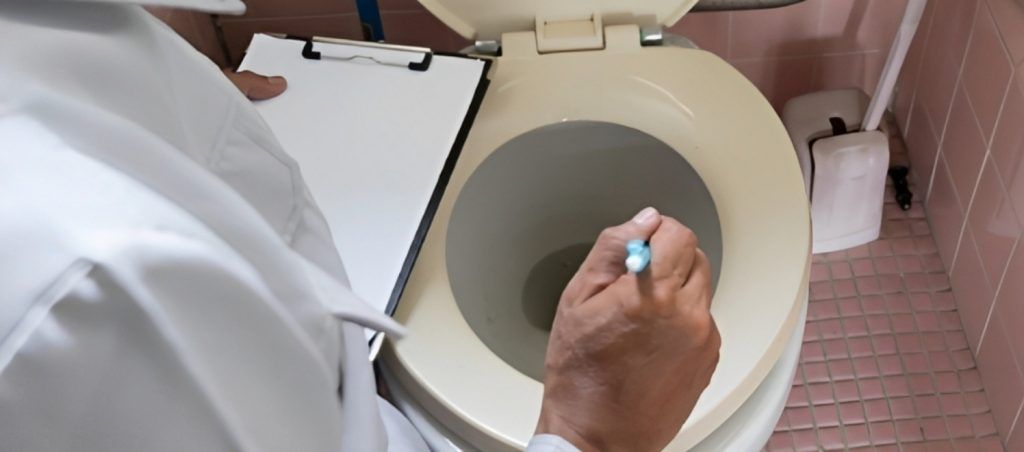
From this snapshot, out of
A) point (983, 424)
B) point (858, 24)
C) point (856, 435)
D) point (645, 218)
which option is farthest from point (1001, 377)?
point (645, 218)

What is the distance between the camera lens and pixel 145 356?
27 cm

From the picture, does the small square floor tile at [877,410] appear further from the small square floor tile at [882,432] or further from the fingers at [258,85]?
the fingers at [258,85]

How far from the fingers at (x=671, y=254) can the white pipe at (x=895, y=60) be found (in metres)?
0.62

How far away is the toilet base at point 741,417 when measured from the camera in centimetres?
70

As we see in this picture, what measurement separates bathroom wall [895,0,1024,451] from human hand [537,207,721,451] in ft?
1.95

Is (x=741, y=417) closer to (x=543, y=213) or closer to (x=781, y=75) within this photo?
(x=543, y=213)

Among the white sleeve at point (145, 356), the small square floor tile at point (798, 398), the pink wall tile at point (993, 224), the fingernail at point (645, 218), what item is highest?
the white sleeve at point (145, 356)

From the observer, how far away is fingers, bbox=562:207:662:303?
505mm

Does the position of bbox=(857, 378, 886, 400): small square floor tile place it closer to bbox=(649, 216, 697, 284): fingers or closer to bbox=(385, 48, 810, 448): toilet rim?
bbox=(385, 48, 810, 448): toilet rim

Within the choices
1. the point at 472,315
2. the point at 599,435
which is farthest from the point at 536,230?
the point at 599,435

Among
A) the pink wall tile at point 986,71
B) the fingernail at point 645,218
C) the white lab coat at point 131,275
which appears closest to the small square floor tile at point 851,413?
the pink wall tile at point 986,71

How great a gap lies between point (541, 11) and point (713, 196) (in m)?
0.25

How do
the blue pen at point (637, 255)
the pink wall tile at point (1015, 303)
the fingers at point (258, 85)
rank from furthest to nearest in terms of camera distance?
the pink wall tile at point (1015, 303) < the fingers at point (258, 85) < the blue pen at point (637, 255)

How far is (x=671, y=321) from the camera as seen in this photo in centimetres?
48
